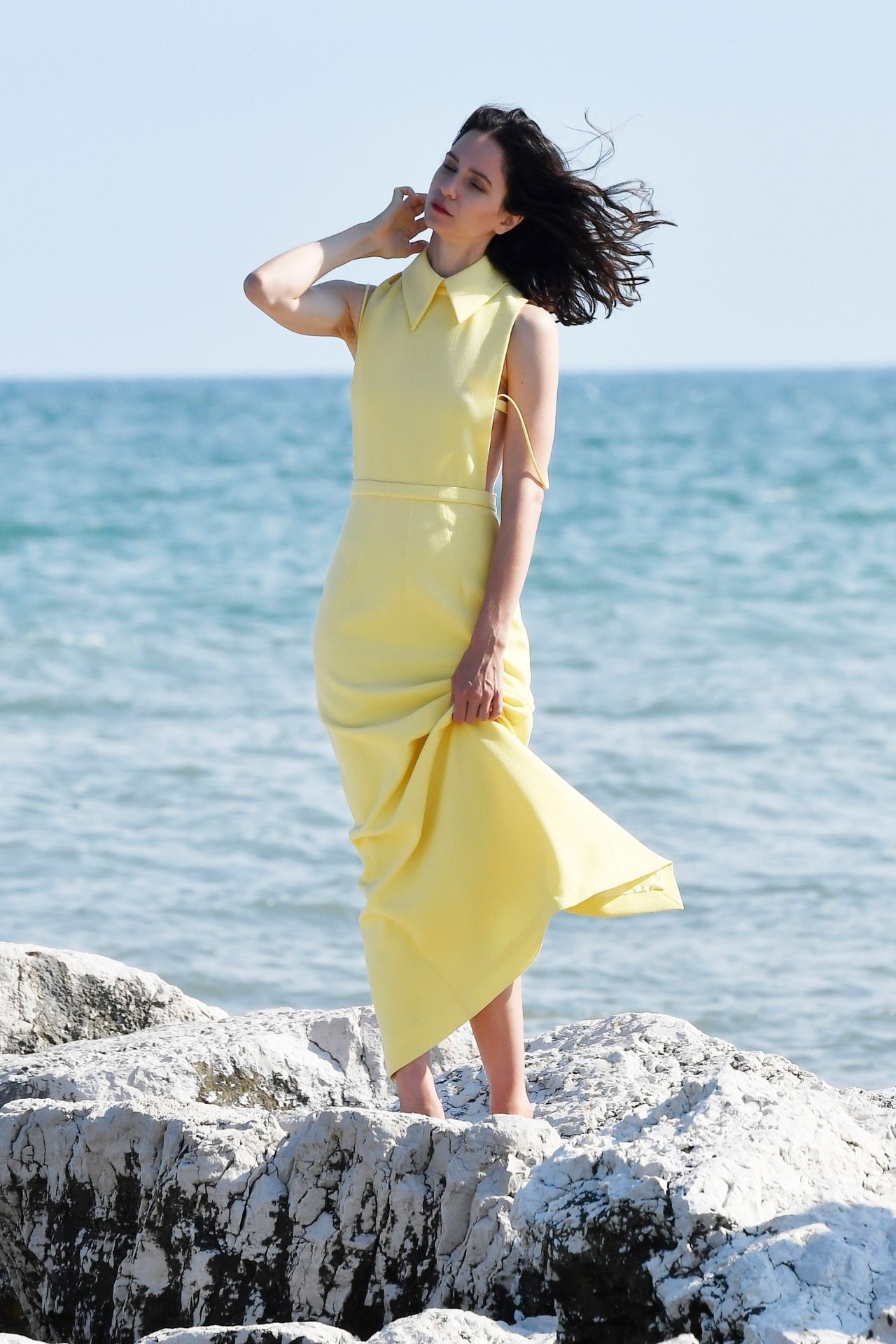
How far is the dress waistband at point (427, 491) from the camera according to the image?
2887 mm

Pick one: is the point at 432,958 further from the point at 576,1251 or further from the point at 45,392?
the point at 45,392

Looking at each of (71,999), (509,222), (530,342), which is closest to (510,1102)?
(71,999)

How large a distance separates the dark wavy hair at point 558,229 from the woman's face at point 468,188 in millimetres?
23

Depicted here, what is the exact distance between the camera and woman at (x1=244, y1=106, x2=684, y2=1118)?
2.78 m

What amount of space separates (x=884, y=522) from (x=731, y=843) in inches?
479

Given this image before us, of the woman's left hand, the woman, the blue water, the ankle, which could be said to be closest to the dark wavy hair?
the woman

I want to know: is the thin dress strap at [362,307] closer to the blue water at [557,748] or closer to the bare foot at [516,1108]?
the bare foot at [516,1108]

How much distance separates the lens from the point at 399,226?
3045 mm

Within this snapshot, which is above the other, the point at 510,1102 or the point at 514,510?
the point at 514,510

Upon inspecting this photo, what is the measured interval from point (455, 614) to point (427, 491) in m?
0.23

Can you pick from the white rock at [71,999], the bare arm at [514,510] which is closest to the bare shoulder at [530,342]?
the bare arm at [514,510]

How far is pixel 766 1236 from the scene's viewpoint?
1887 millimetres

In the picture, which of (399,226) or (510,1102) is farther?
(399,226)

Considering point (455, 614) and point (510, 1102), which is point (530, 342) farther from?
point (510, 1102)
